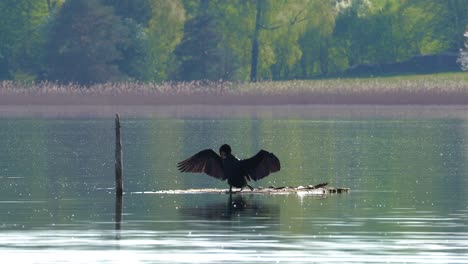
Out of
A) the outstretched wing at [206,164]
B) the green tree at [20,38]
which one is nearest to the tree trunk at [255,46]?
the green tree at [20,38]

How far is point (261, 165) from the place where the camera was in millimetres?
33844

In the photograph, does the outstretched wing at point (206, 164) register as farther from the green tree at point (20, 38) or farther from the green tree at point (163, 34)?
the green tree at point (20, 38)

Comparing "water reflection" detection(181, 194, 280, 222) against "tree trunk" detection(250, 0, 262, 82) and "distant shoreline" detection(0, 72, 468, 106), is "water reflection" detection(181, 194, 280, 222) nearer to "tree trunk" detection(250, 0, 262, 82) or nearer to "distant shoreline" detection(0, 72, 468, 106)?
"distant shoreline" detection(0, 72, 468, 106)

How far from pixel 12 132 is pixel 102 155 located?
16674mm

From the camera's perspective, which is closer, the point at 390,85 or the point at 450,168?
the point at 450,168

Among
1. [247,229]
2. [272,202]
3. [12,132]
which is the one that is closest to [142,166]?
[272,202]

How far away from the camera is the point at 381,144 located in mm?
58219

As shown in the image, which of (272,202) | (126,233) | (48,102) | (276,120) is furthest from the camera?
(48,102)

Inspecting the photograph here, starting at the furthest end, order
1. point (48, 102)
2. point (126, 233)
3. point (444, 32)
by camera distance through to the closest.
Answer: point (444, 32)
point (48, 102)
point (126, 233)

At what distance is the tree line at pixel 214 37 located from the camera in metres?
117

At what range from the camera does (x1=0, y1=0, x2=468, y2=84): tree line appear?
11738 centimetres

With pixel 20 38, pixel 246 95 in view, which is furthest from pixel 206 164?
pixel 20 38

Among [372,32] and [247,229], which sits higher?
[372,32]

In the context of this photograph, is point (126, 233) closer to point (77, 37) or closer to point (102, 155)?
point (102, 155)
